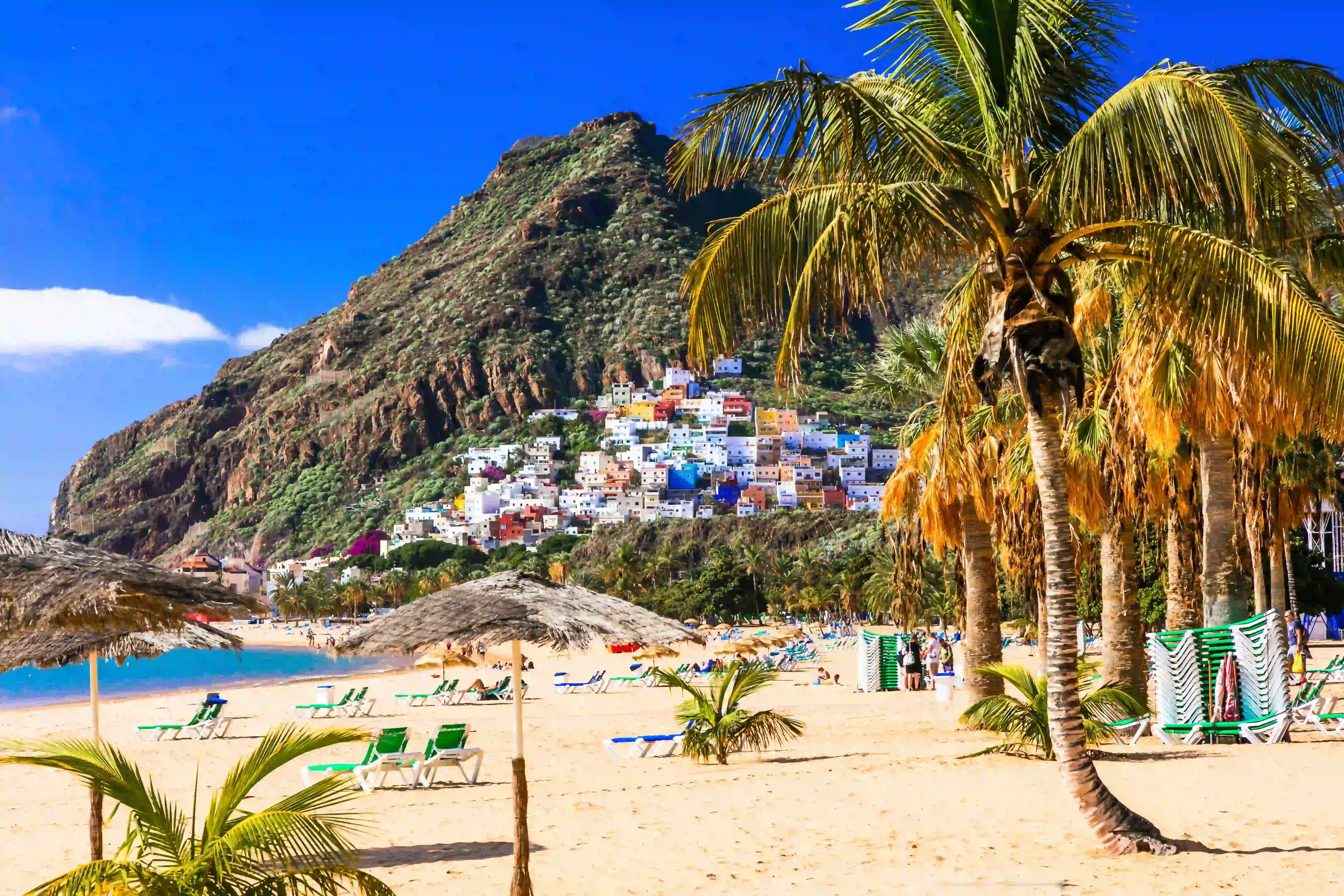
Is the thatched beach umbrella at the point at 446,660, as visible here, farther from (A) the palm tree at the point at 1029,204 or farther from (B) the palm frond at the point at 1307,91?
(B) the palm frond at the point at 1307,91

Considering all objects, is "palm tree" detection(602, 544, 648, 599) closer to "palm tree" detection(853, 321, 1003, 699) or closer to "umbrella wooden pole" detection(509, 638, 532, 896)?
"palm tree" detection(853, 321, 1003, 699)

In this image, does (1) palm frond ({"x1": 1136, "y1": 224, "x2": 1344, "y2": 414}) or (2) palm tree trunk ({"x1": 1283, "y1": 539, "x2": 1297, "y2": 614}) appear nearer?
(1) palm frond ({"x1": 1136, "y1": 224, "x2": 1344, "y2": 414})

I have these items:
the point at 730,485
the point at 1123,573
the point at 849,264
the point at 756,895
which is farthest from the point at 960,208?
the point at 730,485

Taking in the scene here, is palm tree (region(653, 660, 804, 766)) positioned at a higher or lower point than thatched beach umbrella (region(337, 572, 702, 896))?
lower

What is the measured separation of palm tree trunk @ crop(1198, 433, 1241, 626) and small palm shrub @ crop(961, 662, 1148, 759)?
1.22 meters

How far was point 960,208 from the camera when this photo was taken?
706 centimetres

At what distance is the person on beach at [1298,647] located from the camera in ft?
66.6

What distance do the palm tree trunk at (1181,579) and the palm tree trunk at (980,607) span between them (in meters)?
2.02

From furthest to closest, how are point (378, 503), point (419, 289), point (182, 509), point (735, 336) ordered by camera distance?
point (419, 289), point (182, 509), point (378, 503), point (735, 336)

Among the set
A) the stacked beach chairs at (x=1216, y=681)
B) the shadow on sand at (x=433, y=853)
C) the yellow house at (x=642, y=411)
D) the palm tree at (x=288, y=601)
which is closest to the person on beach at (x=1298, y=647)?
the stacked beach chairs at (x=1216, y=681)

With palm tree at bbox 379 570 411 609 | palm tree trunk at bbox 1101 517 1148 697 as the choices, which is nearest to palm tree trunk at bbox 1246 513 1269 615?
palm tree trunk at bbox 1101 517 1148 697

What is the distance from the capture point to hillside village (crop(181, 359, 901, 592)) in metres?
145

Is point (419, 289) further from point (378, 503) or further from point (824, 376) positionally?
point (824, 376)

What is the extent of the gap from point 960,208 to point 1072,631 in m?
2.47
